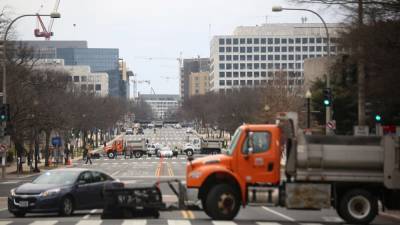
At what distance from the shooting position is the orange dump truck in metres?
20.4

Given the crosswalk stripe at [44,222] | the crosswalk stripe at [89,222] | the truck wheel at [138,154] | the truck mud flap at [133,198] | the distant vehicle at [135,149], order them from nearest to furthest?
1. the crosswalk stripe at [89,222]
2. the crosswalk stripe at [44,222]
3. the truck mud flap at [133,198]
4. the distant vehicle at [135,149]
5. the truck wheel at [138,154]

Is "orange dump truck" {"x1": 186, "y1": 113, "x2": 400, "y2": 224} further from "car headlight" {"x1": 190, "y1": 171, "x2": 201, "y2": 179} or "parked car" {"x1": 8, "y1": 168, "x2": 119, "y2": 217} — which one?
"parked car" {"x1": 8, "y1": 168, "x2": 119, "y2": 217}

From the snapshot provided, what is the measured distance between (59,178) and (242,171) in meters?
7.04

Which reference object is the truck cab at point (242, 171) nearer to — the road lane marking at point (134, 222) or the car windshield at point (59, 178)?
the road lane marking at point (134, 222)

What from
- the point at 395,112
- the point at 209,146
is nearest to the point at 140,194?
the point at 395,112

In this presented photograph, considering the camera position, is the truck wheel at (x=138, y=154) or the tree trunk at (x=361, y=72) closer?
the tree trunk at (x=361, y=72)

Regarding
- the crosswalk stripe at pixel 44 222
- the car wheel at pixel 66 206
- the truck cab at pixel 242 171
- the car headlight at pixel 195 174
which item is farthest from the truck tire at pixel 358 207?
the car wheel at pixel 66 206

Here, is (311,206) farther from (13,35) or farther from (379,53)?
(13,35)

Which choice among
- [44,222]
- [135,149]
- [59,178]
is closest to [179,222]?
[44,222]

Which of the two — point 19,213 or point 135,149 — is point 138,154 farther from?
point 19,213

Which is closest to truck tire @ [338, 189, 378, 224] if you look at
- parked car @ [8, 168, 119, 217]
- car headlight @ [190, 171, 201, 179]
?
car headlight @ [190, 171, 201, 179]

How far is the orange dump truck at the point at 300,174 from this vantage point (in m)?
20.4

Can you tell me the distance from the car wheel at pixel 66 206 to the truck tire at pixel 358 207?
8917 millimetres

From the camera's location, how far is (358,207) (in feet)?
68.4
